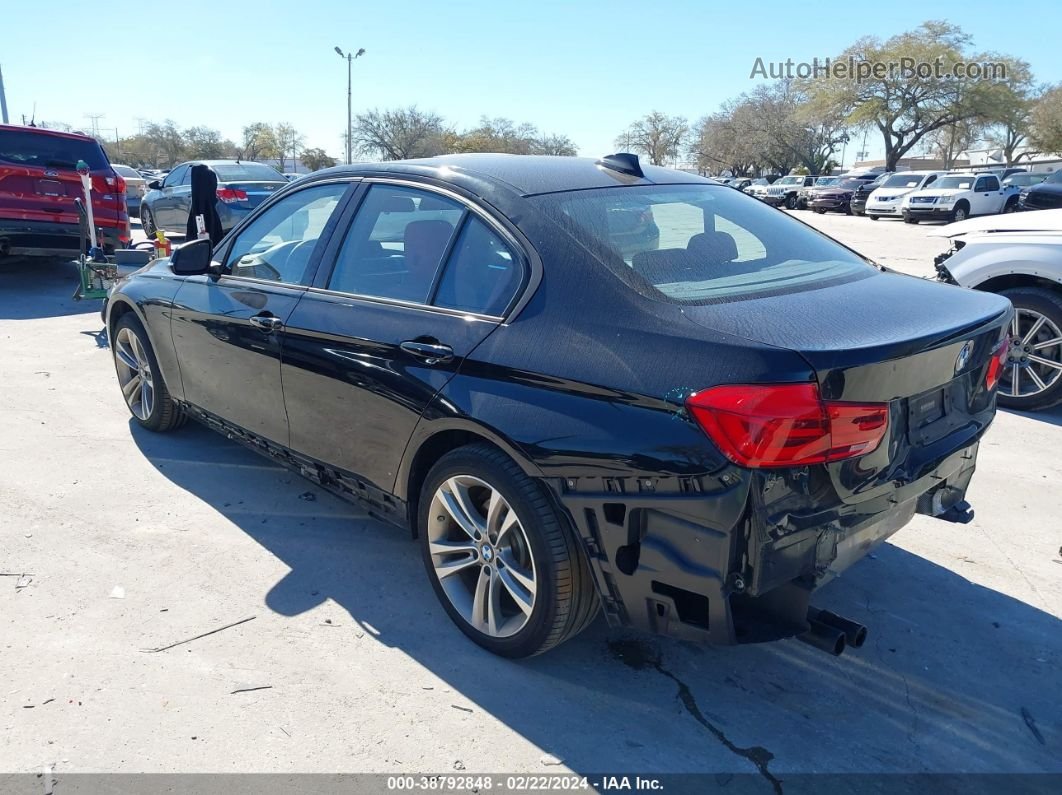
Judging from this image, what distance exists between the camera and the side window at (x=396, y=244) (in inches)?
121

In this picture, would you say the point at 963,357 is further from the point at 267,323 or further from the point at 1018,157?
the point at 1018,157

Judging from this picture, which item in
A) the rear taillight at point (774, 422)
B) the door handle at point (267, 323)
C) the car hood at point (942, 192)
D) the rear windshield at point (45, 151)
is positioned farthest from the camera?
the car hood at point (942, 192)

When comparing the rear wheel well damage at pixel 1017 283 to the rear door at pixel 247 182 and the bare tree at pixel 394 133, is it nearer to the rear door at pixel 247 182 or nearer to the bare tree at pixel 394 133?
the rear door at pixel 247 182

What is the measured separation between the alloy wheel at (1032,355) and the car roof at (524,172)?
332cm

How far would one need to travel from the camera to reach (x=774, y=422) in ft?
6.95

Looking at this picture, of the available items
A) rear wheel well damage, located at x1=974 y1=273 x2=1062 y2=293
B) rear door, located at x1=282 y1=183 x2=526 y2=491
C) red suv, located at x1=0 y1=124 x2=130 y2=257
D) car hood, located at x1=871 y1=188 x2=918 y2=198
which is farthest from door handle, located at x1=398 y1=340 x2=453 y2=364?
car hood, located at x1=871 y1=188 x2=918 y2=198

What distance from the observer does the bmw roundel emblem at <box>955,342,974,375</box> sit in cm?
257

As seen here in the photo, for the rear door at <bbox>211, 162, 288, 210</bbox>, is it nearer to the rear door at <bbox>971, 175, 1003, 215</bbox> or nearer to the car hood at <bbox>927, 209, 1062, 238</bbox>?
the car hood at <bbox>927, 209, 1062, 238</bbox>

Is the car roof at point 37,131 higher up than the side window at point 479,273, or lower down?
higher up

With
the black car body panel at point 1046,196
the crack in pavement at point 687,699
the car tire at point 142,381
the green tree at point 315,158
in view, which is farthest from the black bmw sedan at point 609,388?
the green tree at point 315,158

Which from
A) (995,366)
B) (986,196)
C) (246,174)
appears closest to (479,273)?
(995,366)

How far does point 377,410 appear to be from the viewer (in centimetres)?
311

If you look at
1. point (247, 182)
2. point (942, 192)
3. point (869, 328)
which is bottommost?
point (869, 328)

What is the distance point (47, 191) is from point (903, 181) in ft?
104
